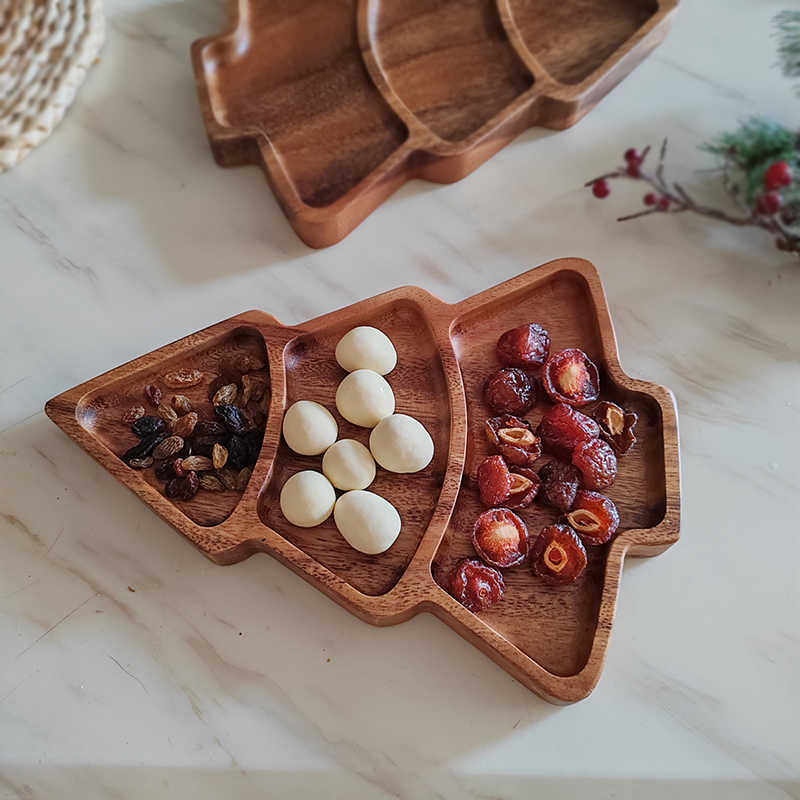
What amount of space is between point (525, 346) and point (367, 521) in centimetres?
25

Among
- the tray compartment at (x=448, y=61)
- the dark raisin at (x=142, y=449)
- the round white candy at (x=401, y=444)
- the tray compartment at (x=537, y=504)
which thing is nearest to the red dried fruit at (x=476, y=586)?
the tray compartment at (x=537, y=504)

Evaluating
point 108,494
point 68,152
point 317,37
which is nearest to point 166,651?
point 108,494

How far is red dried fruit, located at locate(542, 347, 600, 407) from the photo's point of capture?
0.87 meters

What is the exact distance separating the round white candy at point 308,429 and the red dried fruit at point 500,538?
17 cm

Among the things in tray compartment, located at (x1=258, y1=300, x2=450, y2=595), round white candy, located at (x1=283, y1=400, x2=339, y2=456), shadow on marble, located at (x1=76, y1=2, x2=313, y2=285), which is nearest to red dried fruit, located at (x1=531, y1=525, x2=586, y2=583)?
tray compartment, located at (x1=258, y1=300, x2=450, y2=595)

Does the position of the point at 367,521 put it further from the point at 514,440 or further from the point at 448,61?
the point at 448,61

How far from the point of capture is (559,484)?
0.83 meters

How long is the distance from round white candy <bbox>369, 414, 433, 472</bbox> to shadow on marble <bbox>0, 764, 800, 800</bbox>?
0.28 m

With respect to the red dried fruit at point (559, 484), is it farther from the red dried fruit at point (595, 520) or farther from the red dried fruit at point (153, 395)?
the red dried fruit at point (153, 395)

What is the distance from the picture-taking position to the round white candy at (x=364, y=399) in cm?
84

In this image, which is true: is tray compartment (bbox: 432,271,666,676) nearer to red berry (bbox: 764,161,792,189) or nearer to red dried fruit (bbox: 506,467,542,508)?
red dried fruit (bbox: 506,467,542,508)

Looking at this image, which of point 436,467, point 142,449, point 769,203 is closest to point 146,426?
point 142,449

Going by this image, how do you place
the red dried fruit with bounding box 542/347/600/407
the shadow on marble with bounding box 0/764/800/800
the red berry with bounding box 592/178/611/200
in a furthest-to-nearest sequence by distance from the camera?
the red berry with bounding box 592/178/611/200 < the red dried fruit with bounding box 542/347/600/407 < the shadow on marble with bounding box 0/764/800/800

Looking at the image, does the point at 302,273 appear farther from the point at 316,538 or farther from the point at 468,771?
the point at 468,771
